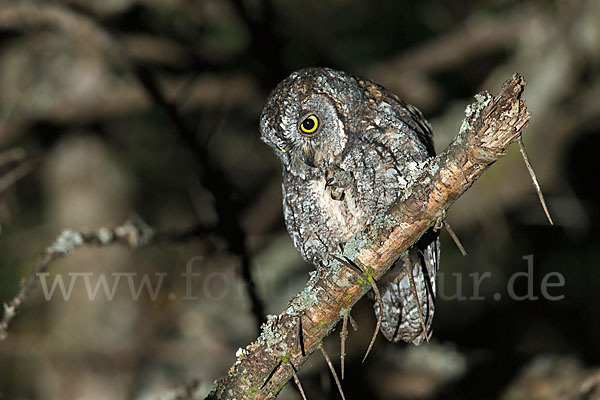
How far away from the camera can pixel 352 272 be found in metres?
1.94

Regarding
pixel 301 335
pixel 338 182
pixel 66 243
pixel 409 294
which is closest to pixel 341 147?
pixel 338 182

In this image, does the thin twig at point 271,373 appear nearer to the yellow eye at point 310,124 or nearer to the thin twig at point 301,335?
the thin twig at point 301,335

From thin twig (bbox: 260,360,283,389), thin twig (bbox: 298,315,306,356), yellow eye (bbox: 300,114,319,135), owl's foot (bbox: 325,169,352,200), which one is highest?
yellow eye (bbox: 300,114,319,135)

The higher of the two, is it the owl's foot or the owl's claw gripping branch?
the owl's foot

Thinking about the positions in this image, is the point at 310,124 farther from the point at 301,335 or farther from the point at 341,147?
the point at 301,335

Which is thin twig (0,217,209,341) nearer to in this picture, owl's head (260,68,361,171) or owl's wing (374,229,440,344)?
owl's head (260,68,361,171)

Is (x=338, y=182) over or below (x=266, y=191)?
below

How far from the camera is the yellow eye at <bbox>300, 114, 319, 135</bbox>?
275 cm

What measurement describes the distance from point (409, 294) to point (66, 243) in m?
1.81

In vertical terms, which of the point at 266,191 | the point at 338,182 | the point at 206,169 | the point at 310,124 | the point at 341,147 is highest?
the point at 266,191

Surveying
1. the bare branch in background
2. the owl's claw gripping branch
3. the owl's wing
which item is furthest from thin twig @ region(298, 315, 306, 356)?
the owl's wing

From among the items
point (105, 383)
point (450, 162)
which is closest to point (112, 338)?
point (105, 383)

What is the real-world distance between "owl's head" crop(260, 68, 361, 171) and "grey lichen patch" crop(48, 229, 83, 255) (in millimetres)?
1055

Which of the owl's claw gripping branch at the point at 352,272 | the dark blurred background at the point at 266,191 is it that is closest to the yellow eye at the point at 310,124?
the owl's claw gripping branch at the point at 352,272
